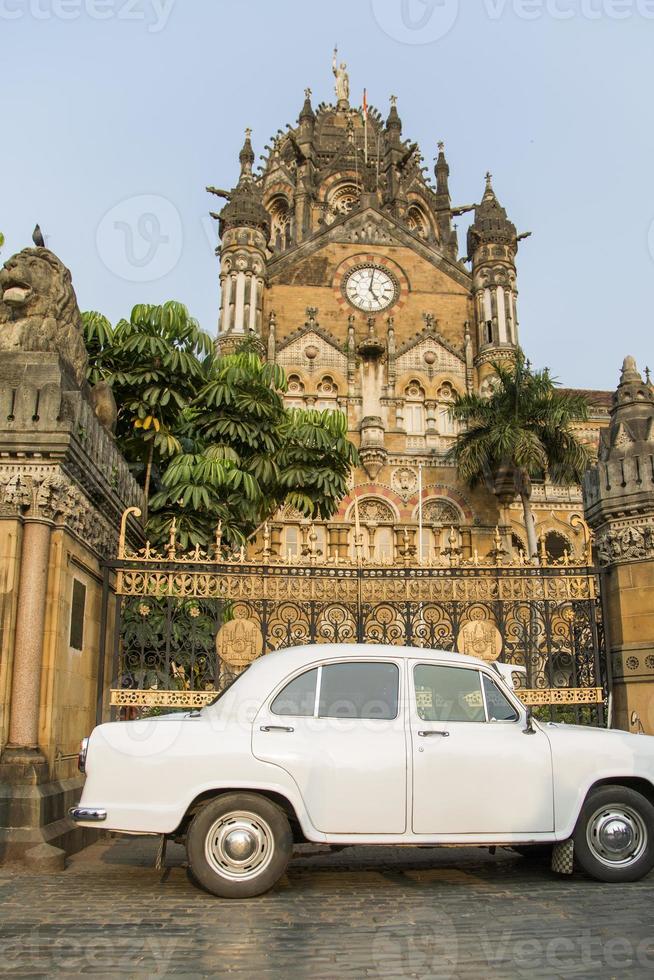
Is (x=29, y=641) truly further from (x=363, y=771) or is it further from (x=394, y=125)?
(x=394, y=125)

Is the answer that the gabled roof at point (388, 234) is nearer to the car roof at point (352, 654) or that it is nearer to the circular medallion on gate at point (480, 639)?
the circular medallion on gate at point (480, 639)

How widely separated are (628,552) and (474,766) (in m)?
4.73

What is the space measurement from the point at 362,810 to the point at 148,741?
59.6 inches

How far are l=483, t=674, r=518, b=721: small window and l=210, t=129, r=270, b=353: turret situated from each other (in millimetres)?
27511

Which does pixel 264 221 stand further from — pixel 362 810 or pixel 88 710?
pixel 362 810

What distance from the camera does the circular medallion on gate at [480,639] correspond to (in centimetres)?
1002

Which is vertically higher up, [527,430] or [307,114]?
[307,114]

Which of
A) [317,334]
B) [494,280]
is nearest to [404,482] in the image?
[317,334]

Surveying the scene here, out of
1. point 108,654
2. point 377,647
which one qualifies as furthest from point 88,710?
point 377,647

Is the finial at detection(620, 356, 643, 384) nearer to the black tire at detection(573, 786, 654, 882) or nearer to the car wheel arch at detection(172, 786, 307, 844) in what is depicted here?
the black tire at detection(573, 786, 654, 882)

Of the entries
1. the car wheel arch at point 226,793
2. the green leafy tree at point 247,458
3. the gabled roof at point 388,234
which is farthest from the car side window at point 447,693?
the gabled roof at point 388,234

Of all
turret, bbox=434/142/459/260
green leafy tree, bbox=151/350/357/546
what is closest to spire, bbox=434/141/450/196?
turret, bbox=434/142/459/260

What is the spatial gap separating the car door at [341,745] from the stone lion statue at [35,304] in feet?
14.6

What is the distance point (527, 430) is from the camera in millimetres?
25406
